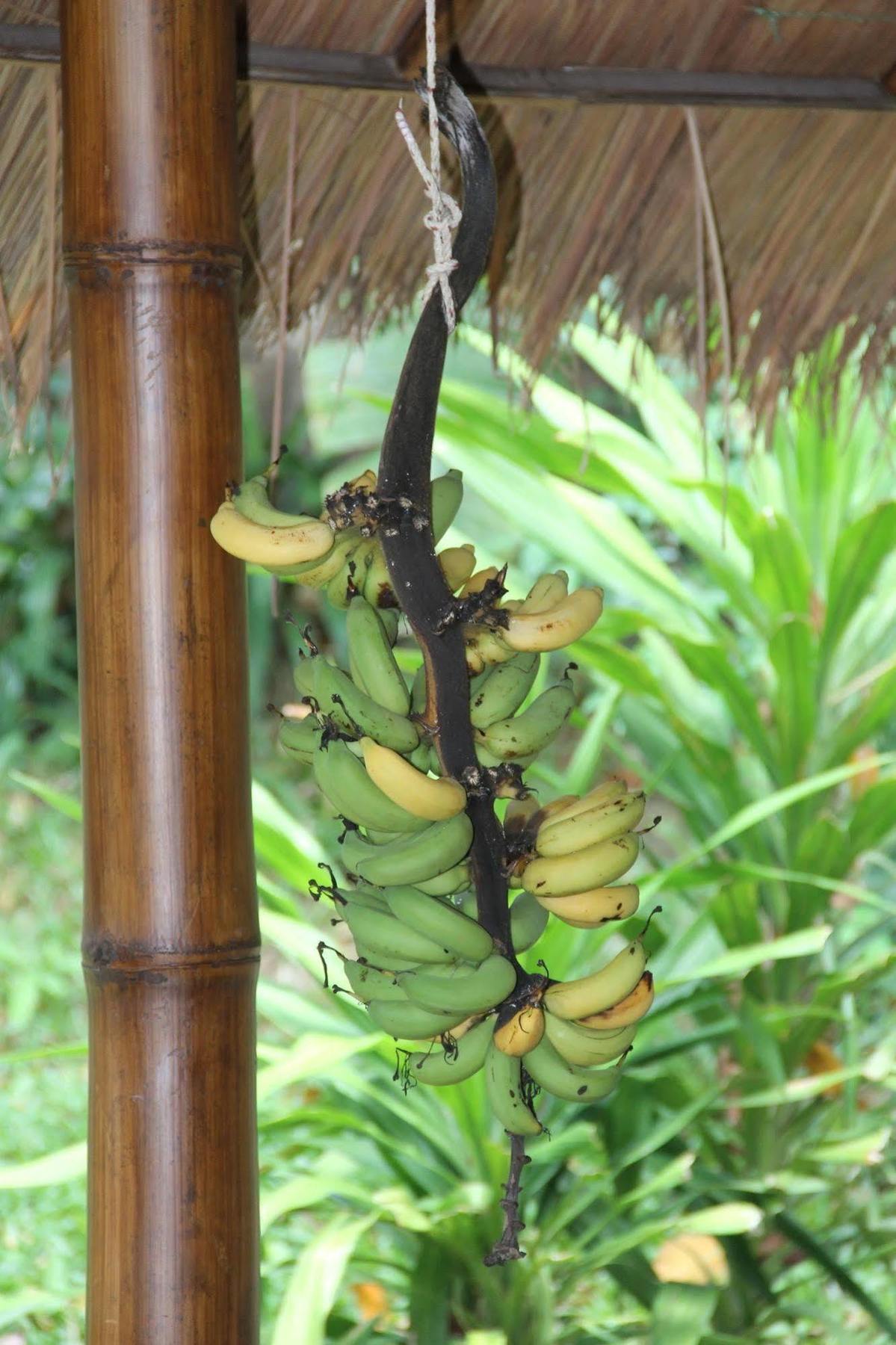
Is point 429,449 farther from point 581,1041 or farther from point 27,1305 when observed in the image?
point 27,1305

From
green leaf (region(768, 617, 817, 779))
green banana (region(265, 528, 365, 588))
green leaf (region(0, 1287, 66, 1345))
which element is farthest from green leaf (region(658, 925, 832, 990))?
green banana (region(265, 528, 365, 588))

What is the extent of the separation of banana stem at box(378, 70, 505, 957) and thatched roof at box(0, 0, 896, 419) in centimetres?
38

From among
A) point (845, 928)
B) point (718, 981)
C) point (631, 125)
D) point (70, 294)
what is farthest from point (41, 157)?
point (845, 928)

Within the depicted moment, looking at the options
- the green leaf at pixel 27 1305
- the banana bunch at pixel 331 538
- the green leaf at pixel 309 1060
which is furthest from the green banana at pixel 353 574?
the green leaf at pixel 27 1305

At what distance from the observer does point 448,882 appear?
659mm

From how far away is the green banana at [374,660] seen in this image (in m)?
0.64

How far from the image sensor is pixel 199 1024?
26.7 inches

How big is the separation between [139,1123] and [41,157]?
671 mm

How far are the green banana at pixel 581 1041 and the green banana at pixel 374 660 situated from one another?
17cm

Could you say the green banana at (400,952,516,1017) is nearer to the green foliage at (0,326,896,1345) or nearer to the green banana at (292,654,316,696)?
the green banana at (292,654,316,696)

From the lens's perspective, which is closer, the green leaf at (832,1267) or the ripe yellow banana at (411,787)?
the ripe yellow banana at (411,787)

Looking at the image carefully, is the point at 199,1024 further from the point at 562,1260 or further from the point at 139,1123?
the point at 562,1260

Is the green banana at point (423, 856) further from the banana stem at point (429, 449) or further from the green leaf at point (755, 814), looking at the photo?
the green leaf at point (755, 814)

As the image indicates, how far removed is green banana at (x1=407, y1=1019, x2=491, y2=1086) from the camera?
0.66 metres
